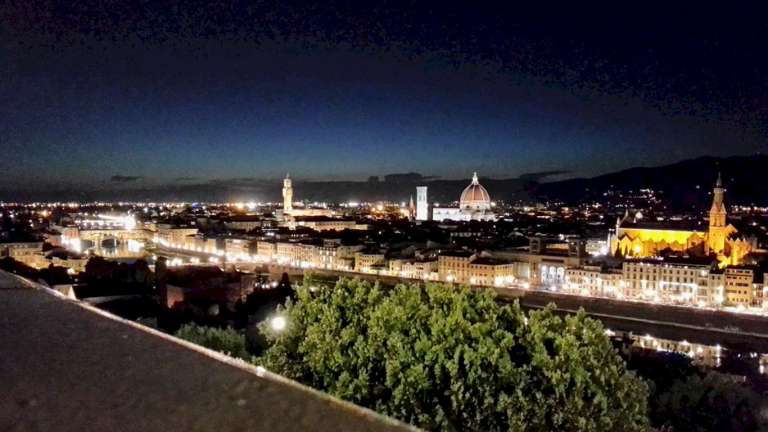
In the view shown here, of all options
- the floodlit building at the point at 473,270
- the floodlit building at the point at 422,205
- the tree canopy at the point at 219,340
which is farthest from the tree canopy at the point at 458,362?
the floodlit building at the point at 422,205

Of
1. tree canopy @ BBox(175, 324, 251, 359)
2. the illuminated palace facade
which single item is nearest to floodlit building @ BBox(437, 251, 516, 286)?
the illuminated palace facade

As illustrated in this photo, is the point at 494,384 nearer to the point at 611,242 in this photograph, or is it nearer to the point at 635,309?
the point at 635,309

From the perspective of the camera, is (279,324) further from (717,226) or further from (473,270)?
(717,226)

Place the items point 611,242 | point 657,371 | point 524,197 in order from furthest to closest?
point 524,197 < point 611,242 < point 657,371

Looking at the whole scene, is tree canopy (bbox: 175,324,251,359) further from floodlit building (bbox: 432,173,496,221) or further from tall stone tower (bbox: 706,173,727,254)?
floodlit building (bbox: 432,173,496,221)

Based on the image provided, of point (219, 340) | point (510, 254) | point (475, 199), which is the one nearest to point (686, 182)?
point (475, 199)

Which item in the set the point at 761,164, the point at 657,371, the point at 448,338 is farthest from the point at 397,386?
the point at 761,164

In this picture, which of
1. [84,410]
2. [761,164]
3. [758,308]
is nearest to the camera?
[84,410]
